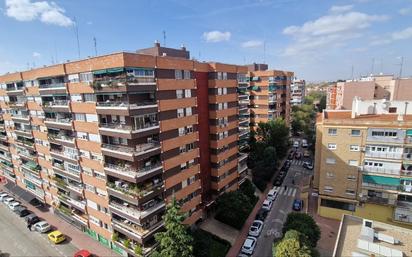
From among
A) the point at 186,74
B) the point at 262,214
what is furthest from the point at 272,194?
the point at 186,74

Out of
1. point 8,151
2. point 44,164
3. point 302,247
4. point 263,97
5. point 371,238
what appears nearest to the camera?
point 371,238

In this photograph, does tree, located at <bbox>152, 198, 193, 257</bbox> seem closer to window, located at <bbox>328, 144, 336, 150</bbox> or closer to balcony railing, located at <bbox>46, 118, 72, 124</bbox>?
balcony railing, located at <bbox>46, 118, 72, 124</bbox>

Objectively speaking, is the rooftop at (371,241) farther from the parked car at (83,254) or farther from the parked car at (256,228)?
the parked car at (83,254)

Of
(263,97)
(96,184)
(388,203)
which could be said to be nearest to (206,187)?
(96,184)

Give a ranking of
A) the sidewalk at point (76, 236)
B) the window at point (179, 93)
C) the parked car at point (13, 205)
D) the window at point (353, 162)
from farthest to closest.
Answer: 1. the parked car at point (13, 205)
2. the window at point (353, 162)
3. the sidewalk at point (76, 236)
4. the window at point (179, 93)

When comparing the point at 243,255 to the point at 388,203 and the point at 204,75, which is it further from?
the point at 204,75

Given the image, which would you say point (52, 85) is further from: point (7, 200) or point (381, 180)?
point (381, 180)

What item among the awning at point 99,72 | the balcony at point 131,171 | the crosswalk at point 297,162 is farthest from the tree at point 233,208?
the crosswalk at point 297,162
